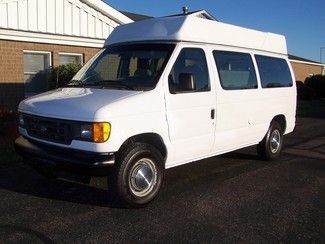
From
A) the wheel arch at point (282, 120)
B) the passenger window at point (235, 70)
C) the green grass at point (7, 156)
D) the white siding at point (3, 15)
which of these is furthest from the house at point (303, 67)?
the green grass at point (7, 156)

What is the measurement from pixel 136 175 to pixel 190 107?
1247 millimetres

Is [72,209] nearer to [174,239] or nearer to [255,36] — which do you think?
[174,239]

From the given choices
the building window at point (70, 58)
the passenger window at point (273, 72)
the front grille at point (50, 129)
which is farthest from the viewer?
the building window at point (70, 58)

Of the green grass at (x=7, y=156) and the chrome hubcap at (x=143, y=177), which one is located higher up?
the chrome hubcap at (x=143, y=177)

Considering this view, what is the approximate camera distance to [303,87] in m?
32.2

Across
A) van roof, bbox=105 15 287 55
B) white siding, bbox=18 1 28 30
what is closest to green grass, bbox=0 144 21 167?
van roof, bbox=105 15 287 55

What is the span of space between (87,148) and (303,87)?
94.6 feet

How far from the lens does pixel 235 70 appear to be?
7.50 m

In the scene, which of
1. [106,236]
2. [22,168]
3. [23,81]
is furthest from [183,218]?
[23,81]

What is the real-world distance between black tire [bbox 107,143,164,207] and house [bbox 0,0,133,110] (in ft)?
28.3

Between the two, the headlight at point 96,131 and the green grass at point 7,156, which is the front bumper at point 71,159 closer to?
the headlight at point 96,131

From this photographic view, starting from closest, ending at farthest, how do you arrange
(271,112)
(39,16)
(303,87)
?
(271,112)
(39,16)
(303,87)

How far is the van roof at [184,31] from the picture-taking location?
6559mm

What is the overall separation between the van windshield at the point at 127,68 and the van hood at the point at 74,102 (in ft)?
0.83
